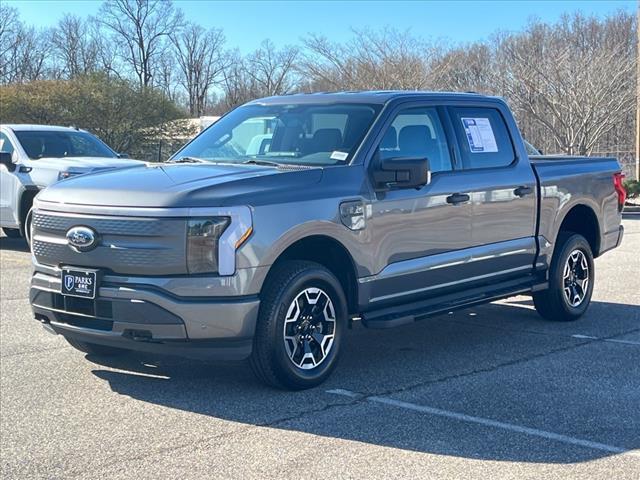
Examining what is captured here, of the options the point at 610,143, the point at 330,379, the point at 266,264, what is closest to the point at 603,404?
the point at 330,379

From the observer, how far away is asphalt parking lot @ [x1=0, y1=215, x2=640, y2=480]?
4.71m

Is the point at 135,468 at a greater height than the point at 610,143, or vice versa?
the point at 610,143

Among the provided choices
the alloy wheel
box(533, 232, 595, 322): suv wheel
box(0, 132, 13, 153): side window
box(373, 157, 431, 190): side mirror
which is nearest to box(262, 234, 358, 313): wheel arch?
the alloy wheel

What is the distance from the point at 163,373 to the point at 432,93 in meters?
3.08

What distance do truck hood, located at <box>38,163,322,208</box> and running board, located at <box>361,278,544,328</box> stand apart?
3.69 ft

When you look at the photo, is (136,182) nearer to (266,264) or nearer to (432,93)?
(266,264)

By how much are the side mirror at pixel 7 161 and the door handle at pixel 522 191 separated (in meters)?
8.18

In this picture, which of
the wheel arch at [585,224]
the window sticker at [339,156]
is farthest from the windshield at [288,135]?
the wheel arch at [585,224]

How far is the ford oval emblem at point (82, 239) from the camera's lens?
5699 mm

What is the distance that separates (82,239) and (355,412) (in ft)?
6.60

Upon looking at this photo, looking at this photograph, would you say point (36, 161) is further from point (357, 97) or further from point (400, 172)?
point (400, 172)

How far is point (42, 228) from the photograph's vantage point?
6082 mm

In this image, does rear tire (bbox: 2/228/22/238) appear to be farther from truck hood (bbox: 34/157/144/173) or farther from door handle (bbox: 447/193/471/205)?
door handle (bbox: 447/193/471/205)

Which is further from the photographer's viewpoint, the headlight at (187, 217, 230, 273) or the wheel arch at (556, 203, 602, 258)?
the wheel arch at (556, 203, 602, 258)
